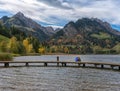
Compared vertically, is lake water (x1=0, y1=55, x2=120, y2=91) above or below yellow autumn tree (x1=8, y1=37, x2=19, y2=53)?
below

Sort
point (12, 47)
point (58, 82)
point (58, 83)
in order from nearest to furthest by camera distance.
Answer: point (58, 83) → point (58, 82) → point (12, 47)

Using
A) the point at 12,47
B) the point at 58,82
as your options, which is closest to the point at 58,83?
the point at 58,82

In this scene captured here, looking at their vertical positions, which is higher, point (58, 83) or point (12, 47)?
point (12, 47)

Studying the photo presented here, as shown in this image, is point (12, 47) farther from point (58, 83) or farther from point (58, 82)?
point (58, 83)

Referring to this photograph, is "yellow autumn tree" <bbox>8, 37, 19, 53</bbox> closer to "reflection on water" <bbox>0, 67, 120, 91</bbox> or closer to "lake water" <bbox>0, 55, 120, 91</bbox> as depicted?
"lake water" <bbox>0, 55, 120, 91</bbox>

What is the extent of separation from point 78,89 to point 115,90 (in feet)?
16.0

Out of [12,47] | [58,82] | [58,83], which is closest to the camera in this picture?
[58,83]

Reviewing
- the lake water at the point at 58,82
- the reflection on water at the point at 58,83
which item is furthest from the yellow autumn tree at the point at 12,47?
the reflection on water at the point at 58,83

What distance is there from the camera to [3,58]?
92438mm

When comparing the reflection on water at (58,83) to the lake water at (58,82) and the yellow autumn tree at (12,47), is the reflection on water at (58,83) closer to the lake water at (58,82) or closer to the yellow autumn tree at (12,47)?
the lake water at (58,82)

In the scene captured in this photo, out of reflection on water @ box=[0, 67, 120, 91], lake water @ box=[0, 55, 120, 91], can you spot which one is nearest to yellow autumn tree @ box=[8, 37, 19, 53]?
lake water @ box=[0, 55, 120, 91]

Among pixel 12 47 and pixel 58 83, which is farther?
pixel 12 47

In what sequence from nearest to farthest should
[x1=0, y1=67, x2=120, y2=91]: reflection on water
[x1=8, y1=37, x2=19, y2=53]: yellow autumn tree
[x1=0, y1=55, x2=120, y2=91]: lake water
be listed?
[x1=0, y1=67, x2=120, y2=91]: reflection on water
[x1=0, y1=55, x2=120, y2=91]: lake water
[x1=8, y1=37, x2=19, y2=53]: yellow autumn tree

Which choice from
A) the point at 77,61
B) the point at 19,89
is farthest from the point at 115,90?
the point at 77,61
